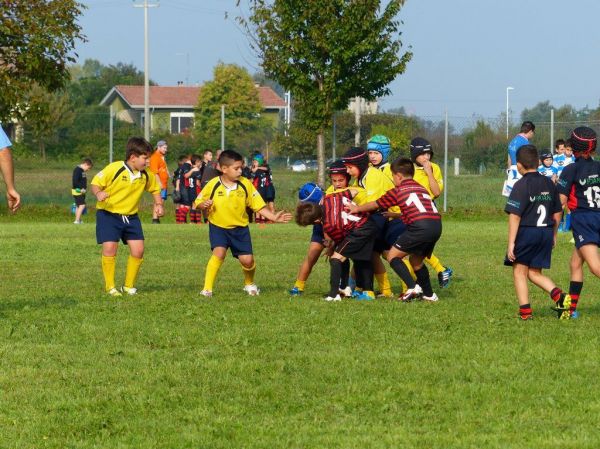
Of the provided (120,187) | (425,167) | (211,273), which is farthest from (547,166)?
(120,187)

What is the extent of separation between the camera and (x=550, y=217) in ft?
33.1

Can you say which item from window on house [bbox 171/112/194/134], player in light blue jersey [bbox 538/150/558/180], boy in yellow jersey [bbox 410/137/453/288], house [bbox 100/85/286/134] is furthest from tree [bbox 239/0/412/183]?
window on house [bbox 171/112/194/134]

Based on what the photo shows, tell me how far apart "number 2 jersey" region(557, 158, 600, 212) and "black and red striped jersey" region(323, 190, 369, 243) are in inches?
90.0

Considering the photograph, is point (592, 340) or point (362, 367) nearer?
point (362, 367)

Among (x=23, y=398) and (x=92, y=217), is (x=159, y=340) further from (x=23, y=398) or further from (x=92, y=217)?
(x=92, y=217)

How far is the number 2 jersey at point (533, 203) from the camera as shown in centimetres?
1002

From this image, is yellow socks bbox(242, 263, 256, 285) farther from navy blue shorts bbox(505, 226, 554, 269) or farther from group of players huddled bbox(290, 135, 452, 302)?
navy blue shorts bbox(505, 226, 554, 269)

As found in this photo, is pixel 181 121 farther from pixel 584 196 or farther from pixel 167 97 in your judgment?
pixel 584 196

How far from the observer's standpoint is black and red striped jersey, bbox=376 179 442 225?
11.5 meters

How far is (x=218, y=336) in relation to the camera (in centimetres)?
916

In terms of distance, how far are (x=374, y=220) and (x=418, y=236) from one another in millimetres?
763

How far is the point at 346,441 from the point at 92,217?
85.7ft

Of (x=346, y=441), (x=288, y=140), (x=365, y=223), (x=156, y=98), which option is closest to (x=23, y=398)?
(x=346, y=441)

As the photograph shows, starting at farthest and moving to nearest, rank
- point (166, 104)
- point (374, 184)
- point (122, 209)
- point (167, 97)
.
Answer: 1. point (167, 97)
2. point (166, 104)
3. point (122, 209)
4. point (374, 184)
